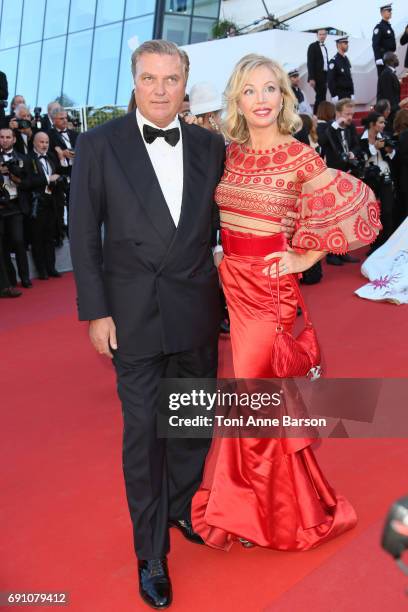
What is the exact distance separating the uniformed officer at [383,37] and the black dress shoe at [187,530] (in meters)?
12.1

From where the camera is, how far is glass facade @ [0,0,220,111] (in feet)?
62.6

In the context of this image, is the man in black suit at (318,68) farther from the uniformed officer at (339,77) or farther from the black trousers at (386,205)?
the black trousers at (386,205)

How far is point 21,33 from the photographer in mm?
22344

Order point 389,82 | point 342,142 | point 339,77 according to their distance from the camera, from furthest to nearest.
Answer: point 339,77 < point 389,82 < point 342,142

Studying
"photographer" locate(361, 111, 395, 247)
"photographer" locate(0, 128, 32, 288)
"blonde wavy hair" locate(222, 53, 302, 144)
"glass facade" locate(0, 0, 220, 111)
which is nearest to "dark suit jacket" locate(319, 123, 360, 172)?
"photographer" locate(361, 111, 395, 247)

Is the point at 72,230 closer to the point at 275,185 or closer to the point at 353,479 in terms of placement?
the point at 275,185

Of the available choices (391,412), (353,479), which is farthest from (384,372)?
(353,479)

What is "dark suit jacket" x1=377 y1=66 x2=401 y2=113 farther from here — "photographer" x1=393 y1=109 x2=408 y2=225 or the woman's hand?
the woman's hand

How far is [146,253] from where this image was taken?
2430 mm

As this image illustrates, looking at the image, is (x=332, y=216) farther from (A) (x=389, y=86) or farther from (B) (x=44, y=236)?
(A) (x=389, y=86)

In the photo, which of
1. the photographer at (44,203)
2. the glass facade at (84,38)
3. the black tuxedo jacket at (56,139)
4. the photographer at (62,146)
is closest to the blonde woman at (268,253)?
the photographer at (44,203)

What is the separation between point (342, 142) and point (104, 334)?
6056 millimetres

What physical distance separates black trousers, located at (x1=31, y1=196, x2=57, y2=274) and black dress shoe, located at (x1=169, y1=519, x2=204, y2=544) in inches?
215

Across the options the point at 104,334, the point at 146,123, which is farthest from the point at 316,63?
the point at 104,334
